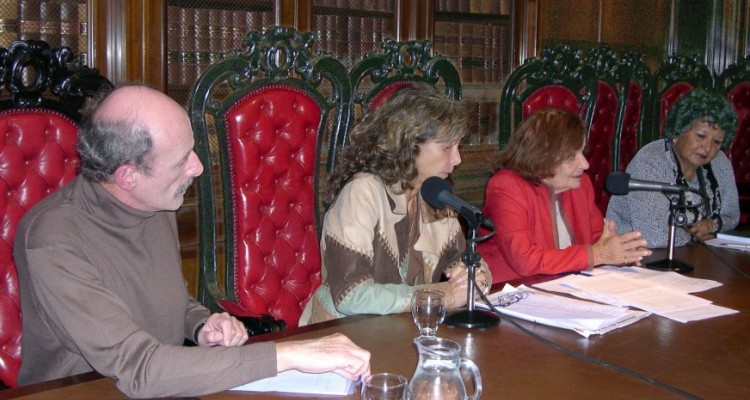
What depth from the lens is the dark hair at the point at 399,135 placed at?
2305 mm

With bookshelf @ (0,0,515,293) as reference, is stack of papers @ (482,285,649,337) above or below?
below

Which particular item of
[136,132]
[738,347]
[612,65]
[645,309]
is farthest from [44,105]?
[612,65]

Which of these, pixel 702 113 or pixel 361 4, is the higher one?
pixel 361 4

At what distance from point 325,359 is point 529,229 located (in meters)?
1.36

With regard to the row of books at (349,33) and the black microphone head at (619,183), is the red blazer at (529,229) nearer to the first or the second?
the black microphone head at (619,183)

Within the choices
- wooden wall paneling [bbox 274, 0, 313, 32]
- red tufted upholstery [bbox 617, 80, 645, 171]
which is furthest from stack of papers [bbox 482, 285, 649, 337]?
red tufted upholstery [bbox 617, 80, 645, 171]

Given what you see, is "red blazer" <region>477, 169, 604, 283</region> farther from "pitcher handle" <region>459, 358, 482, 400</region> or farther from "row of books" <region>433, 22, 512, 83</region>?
"row of books" <region>433, 22, 512, 83</region>

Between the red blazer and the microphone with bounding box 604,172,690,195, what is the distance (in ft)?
0.63

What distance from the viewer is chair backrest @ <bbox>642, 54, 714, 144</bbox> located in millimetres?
4316

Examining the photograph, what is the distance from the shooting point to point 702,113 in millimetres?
3420

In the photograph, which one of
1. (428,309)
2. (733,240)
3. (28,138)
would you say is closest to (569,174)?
(733,240)

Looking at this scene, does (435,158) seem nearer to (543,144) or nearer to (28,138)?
(543,144)

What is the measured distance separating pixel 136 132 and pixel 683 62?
11.7 feet

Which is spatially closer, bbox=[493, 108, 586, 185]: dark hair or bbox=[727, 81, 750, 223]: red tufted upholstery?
bbox=[493, 108, 586, 185]: dark hair
